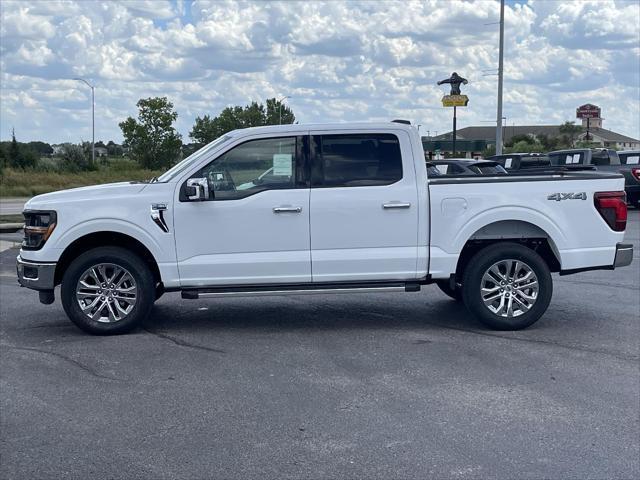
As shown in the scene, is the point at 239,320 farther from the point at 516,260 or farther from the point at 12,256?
the point at 12,256

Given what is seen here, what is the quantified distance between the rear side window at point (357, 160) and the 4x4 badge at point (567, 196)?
1560 millimetres

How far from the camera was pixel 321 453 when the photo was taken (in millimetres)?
4980

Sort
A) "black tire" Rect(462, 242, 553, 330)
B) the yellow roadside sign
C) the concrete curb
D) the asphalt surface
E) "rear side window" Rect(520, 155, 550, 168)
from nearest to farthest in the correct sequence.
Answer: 1. the asphalt surface
2. "black tire" Rect(462, 242, 553, 330)
3. "rear side window" Rect(520, 155, 550, 168)
4. the concrete curb
5. the yellow roadside sign

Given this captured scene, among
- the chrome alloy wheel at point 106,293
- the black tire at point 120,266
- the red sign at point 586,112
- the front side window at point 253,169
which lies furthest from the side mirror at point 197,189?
the red sign at point 586,112

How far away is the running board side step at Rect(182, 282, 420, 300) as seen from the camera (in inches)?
316

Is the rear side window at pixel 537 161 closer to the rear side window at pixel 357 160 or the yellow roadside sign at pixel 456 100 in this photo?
the rear side window at pixel 357 160

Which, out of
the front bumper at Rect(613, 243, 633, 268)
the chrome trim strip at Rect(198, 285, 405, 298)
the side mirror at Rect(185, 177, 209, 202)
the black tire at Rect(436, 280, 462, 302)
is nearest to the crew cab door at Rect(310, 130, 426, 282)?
the chrome trim strip at Rect(198, 285, 405, 298)

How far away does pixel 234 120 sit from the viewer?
40281 millimetres

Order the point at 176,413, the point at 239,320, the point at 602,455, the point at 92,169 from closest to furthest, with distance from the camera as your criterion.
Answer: the point at 602,455 < the point at 176,413 < the point at 239,320 < the point at 92,169

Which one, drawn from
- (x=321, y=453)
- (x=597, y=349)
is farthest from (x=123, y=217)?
(x=597, y=349)

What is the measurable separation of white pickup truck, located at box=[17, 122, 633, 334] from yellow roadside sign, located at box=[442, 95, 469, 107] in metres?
25.7

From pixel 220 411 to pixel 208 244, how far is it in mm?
2513

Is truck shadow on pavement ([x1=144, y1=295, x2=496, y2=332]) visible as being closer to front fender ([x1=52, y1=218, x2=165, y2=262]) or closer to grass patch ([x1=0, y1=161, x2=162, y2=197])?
front fender ([x1=52, y1=218, x2=165, y2=262])

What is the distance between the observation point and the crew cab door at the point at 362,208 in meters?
7.96
